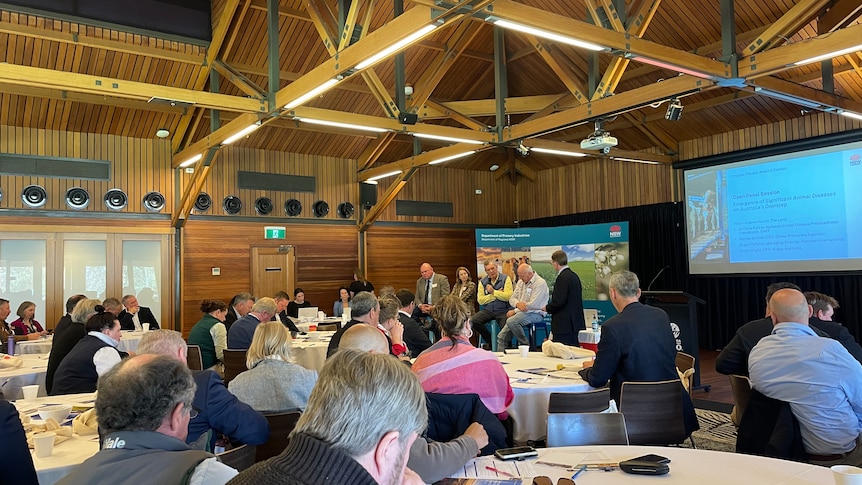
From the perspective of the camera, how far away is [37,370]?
5375 mm

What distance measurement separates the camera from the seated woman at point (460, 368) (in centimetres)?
321

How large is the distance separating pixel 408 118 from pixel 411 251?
6307 millimetres

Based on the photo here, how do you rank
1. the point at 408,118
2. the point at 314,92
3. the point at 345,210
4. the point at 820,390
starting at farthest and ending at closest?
the point at 345,210
the point at 408,118
the point at 314,92
the point at 820,390

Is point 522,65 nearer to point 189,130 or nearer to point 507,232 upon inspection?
point 507,232

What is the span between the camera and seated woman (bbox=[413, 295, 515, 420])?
321 centimetres

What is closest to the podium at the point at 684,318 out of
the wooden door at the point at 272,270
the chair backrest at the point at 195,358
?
the chair backrest at the point at 195,358

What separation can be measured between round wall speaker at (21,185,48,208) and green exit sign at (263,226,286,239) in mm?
3942

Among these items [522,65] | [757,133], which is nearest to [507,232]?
[522,65]

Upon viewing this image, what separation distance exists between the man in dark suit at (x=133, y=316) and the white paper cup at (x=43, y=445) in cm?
646

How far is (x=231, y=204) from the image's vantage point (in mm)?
12328

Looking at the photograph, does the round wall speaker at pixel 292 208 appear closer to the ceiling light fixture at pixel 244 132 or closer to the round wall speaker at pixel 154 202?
the round wall speaker at pixel 154 202

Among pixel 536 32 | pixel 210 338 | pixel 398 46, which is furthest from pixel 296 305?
pixel 536 32

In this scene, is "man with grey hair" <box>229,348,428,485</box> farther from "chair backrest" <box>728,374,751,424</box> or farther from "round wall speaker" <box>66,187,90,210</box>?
"round wall speaker" <box>66,187,90,210</box>

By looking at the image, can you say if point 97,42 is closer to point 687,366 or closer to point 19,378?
point 19,378
